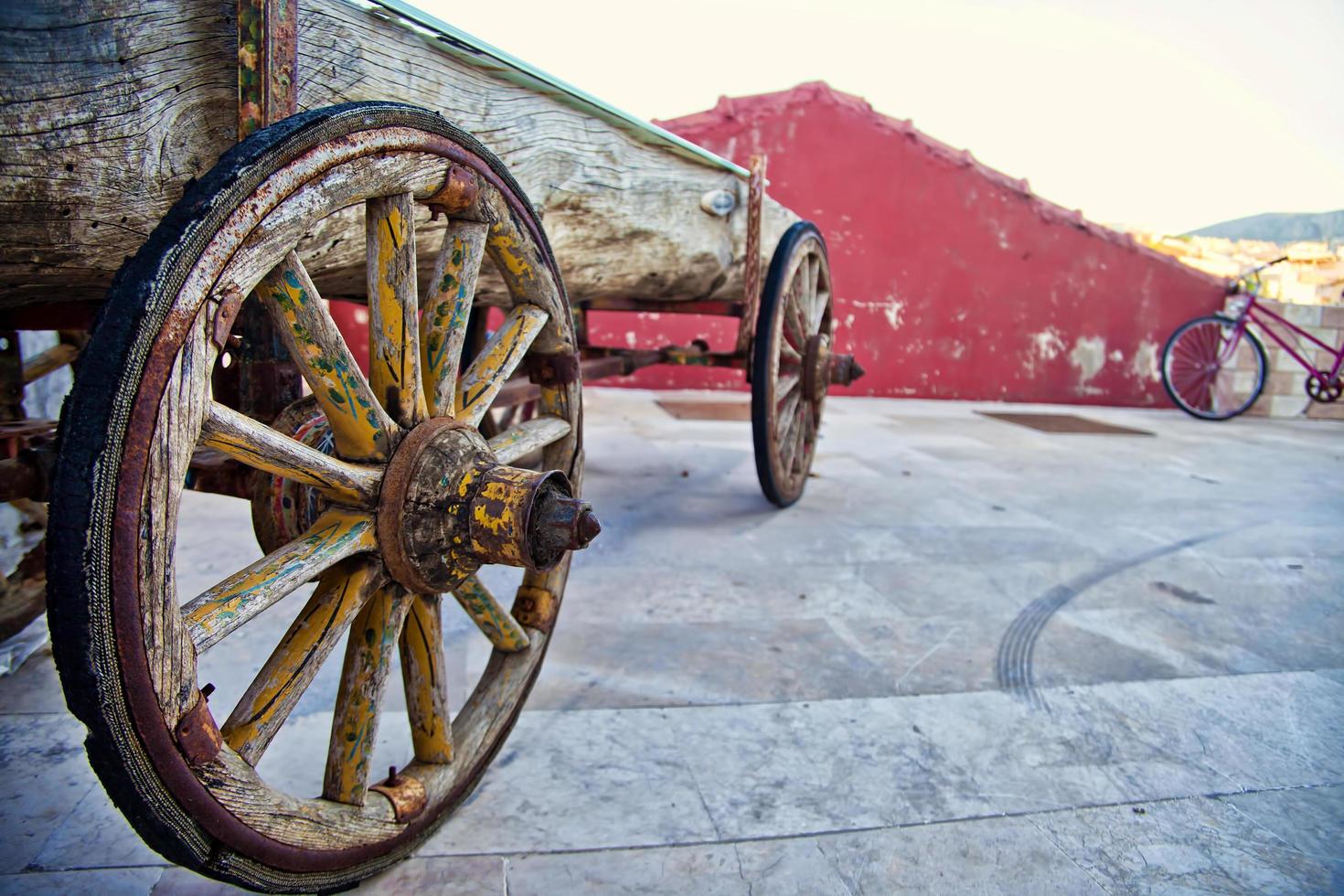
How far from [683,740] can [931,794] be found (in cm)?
45

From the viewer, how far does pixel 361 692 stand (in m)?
1.12

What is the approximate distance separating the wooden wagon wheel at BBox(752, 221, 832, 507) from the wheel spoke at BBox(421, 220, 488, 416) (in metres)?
1.63

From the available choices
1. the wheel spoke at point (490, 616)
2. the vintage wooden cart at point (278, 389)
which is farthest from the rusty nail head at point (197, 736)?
the wheel spoke at point (490, 616)

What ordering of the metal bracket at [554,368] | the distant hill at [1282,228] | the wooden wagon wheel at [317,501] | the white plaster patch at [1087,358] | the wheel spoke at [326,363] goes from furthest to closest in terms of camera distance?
the distant hill at [1282,228] → the white plaster patch at [1087,358] → the metal bracket at [554,368] → the wheel spoke at [326,363] → the wooden wagon wheel at [317,501]

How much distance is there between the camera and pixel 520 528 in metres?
1.14

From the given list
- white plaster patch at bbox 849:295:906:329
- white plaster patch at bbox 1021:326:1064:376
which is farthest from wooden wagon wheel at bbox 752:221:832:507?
white plaster patch at bbox 1021:326:1064:376

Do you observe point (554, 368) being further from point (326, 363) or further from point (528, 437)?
point (326, 363)

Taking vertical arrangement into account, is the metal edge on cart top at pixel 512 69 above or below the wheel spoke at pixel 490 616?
above

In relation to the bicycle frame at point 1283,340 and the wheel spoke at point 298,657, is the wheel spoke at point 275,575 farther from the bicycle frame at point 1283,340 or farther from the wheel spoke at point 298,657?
the bicycle frame at point 1283,340

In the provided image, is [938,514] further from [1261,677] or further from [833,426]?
[833,426]

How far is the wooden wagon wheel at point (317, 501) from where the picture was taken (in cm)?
74

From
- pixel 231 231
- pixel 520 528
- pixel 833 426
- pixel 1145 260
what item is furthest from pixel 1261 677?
pixel 1145 260

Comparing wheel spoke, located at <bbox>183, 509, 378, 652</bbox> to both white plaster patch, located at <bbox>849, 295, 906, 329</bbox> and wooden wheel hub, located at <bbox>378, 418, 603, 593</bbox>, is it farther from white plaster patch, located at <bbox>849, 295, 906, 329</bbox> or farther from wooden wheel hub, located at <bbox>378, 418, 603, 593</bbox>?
white plaster patch, located at <bbox>849, 295, 906, 329</bbox>

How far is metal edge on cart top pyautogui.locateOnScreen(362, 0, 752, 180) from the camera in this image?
1321 millimetres
